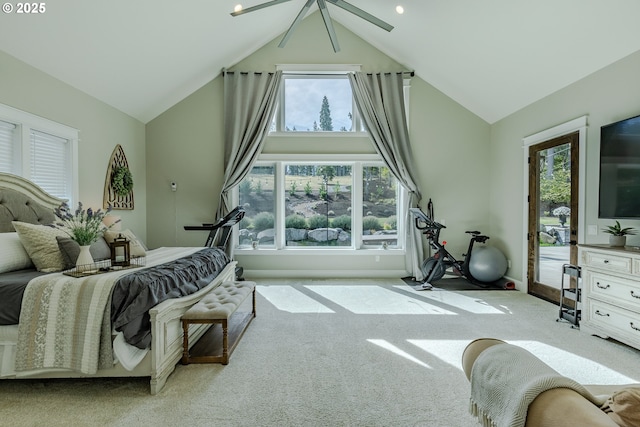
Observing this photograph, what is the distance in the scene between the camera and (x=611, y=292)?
308 centimetres

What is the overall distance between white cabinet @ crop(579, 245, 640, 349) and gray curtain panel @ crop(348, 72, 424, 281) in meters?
2.67

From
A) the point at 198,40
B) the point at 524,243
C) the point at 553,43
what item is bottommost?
the point at 524,243

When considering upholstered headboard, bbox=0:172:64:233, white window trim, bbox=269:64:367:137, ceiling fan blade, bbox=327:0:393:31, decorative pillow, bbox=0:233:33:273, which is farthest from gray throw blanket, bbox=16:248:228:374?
white window trim, bbox=269:64:367:137

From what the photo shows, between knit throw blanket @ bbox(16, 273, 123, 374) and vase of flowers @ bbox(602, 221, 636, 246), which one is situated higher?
vase of flowers @ bbox(602, 221, 636, 246)

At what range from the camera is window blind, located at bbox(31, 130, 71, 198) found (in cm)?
371

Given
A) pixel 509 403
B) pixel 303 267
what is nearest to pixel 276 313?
pixel 303 267

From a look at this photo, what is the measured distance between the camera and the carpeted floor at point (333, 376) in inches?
81.5

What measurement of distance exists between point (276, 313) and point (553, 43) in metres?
4.62

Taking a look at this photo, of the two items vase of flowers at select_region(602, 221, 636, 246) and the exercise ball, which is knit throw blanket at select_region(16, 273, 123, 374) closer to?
vase of flowers at select_region(602, 221, 636, 246)

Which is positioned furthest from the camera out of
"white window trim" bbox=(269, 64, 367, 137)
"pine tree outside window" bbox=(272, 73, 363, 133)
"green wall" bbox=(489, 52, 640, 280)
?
"pine tree outside window" bbox=(272, 73, 363, 133)

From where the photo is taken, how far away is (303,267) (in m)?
6.06

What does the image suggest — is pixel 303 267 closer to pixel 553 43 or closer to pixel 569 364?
pixel 569 364

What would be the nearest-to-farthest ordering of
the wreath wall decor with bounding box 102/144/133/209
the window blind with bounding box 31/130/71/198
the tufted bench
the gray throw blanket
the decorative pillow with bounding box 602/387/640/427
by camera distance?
the decorative pillow with bounding box 602/387/640/427, the gray throw blanket, the tufted bench, the window blind with bounding box 31/130/71/198, the wreath wall decor with bounding box 102/144/133/209

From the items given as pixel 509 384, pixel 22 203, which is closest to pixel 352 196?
pixel 22 203
